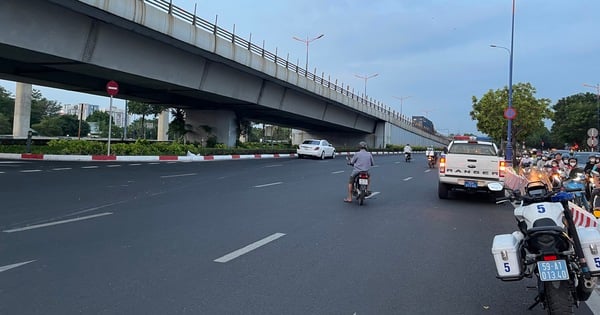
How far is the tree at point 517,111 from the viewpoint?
130 ft

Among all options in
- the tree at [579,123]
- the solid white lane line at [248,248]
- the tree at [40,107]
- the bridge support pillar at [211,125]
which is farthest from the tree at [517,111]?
the tree at [40,107]

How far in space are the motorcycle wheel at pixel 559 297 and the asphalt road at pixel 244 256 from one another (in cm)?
60

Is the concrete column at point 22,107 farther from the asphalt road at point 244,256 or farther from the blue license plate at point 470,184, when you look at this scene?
the blue license plate at point 470,184

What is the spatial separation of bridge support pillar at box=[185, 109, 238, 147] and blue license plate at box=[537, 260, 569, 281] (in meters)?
33.1

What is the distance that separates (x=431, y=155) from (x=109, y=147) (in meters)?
20.1

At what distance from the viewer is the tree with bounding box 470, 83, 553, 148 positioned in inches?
1556

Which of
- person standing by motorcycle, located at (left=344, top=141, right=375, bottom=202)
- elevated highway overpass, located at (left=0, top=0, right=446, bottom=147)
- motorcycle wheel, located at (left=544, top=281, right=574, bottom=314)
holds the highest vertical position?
elevated highway overpass, located at (left=0, top=0, right=446, bottom=147)

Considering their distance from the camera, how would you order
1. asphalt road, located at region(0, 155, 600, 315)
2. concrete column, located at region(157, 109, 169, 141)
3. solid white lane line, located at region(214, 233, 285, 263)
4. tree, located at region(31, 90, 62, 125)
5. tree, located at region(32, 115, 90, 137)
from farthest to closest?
tree, located at region(31, 90, 62, 125) → tree, located at region(32, 115, 90, 137) → concrete column, located at region(157, 109, 169, 141) → solid white lane line, located at region(214, 233, 285, 263) → asphalt road, located at region(0, 155, 600, 315)

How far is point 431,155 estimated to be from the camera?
98.6ft

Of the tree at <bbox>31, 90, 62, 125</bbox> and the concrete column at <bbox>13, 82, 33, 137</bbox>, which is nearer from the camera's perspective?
the concrete column at <bbox>13, 82, 33, 137</bbox>

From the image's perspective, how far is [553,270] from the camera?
366 cm

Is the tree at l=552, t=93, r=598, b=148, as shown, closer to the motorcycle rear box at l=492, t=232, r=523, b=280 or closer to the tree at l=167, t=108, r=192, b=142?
the tree at l=167, t=108, r=192, b=142

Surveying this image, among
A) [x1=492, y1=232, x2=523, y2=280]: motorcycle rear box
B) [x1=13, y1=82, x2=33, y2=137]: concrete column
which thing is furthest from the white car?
[x1=492, y1=232, x2=523, y2=280]: motorcycle rear box

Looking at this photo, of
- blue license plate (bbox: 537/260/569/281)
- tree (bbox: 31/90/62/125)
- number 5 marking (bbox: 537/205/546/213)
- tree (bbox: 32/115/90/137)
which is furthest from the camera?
tree (bbox: 31/90/62/125)
